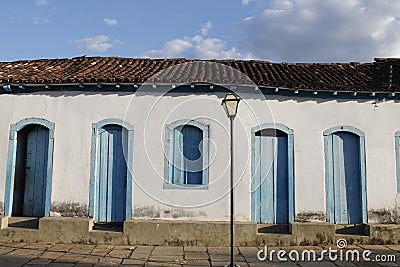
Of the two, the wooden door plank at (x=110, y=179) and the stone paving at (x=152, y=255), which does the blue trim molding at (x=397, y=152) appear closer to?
the stone paving at (x=152, y=255)

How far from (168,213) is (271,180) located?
2603 mm

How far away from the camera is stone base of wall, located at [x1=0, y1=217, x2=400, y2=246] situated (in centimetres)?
836

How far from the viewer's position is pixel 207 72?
32.8 ft

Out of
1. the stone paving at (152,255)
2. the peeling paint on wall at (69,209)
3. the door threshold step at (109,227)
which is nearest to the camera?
the stone paving at (152,255)

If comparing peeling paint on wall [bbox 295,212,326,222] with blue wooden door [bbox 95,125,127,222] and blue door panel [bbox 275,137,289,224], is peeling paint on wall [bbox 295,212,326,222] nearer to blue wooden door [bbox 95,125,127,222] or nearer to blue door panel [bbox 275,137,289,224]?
blue door panel [bbox 275,137,289,224]

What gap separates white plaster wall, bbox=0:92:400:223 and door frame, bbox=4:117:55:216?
120mm

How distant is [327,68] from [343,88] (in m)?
2.30

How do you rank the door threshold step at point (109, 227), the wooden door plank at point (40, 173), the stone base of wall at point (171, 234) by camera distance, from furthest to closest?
the wooden door plank at point (40, 173) < the door threshold step at point (109, 227) < the stone base of wall at point (171, 234)

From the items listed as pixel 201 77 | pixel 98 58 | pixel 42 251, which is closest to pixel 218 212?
pixel 201 77

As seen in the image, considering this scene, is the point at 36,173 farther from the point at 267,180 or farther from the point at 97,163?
the point at 267,180

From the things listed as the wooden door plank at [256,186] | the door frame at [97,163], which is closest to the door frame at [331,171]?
the wooden door plank at [256,186]

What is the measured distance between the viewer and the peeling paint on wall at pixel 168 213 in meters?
8.69

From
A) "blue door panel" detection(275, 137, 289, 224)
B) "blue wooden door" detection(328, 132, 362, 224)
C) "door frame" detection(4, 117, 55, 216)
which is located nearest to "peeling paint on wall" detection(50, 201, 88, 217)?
"door frame" detection(4, 117, 55, 216)

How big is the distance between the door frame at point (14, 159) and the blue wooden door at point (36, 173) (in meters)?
0.28
